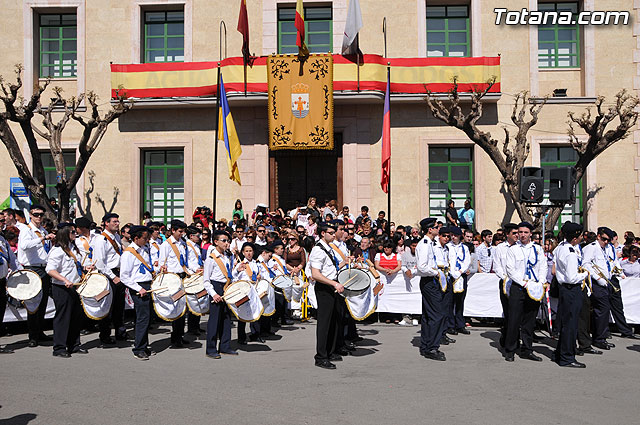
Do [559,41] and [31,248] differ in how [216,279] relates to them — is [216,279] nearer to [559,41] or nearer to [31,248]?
[31,248]

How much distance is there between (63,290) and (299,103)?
12.4m

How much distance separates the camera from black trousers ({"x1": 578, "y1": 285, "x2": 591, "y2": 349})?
10.4m

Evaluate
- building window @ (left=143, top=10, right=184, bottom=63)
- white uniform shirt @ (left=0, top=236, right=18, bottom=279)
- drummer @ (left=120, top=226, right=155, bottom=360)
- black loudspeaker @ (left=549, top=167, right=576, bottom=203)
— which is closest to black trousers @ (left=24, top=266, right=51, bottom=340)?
white uniform shirt @ (left=0, top=236, right=18, bottom=279)

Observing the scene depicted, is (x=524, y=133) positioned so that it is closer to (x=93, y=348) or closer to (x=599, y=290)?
(x=599, y=290)

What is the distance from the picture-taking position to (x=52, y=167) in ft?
75.9

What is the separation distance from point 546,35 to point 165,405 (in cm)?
1968

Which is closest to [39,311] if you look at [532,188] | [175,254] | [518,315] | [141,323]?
[141,323]

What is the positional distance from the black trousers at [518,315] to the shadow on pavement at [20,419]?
6.20 meters

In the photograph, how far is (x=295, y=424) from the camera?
20.7ft

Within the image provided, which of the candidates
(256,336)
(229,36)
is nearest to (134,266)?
(256,336)

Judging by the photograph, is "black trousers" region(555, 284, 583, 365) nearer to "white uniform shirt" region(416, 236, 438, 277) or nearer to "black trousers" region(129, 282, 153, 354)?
"white uniform shirt" region(416, 236, 438, 277)

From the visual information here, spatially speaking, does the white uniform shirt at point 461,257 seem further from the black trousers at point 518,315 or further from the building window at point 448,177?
the building window at point 448,177

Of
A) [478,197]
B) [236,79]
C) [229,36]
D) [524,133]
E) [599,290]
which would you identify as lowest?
[599,290]

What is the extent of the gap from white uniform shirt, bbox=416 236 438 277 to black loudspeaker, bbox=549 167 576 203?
491 cm
